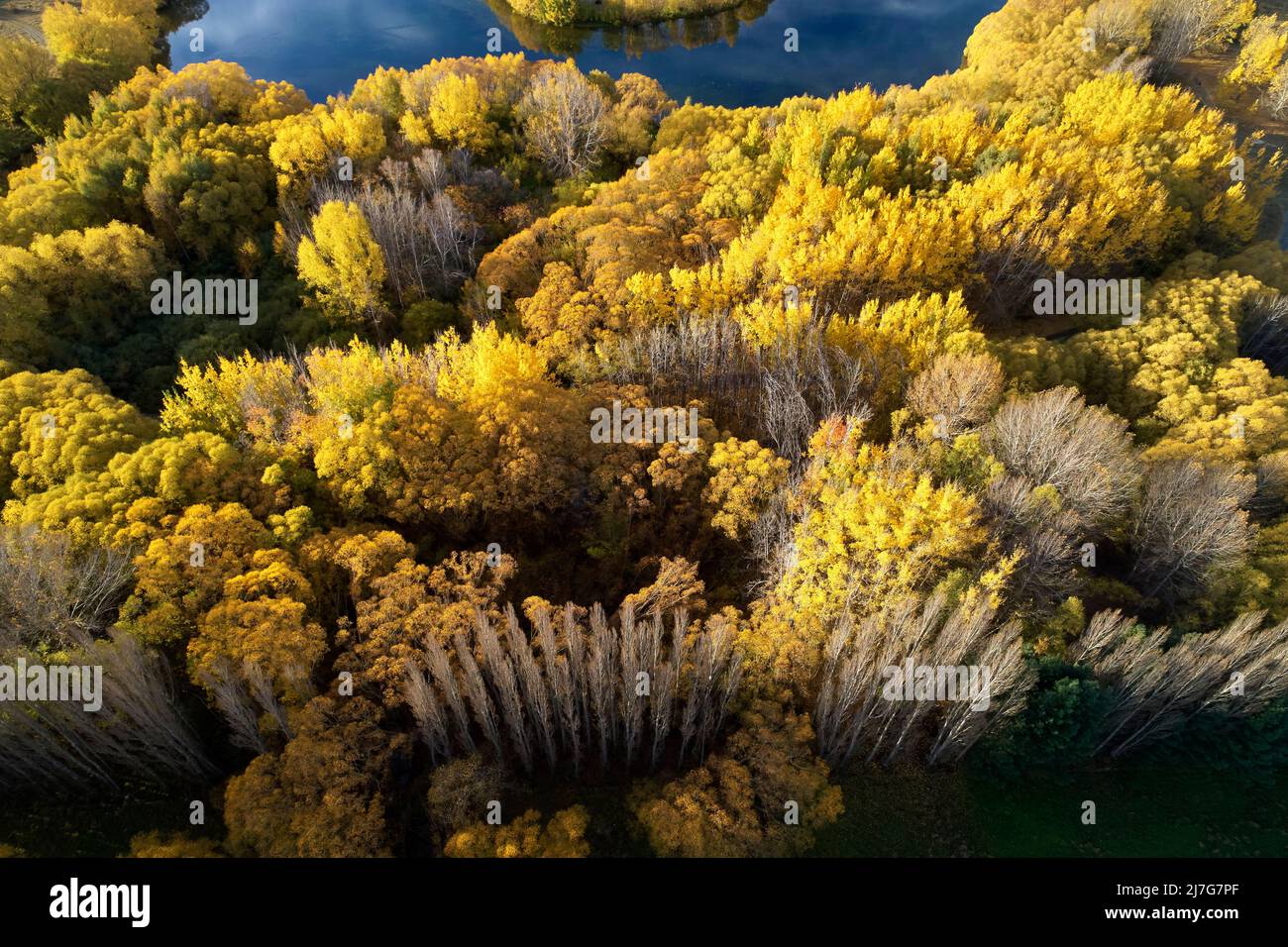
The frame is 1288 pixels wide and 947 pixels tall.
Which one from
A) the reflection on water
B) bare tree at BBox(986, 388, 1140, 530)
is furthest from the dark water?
bare tree at BBox(986, 388, 1140, 530)

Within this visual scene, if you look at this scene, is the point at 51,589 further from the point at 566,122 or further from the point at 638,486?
the point at 566,122

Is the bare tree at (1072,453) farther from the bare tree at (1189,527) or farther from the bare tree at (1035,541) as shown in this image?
the bare tree at (1035,541)

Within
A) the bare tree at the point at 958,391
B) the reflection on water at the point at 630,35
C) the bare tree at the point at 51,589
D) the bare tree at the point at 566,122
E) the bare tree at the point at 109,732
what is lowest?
the bare tree at the point at 109,732

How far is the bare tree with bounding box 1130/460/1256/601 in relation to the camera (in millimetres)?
28328

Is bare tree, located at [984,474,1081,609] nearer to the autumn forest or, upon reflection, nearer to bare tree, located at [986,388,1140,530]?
the autumn forest

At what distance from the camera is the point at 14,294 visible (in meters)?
42.8

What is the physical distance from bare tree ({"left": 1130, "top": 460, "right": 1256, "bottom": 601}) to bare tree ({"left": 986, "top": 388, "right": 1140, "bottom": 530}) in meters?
1.25

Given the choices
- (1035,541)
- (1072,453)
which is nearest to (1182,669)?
(1035,541)

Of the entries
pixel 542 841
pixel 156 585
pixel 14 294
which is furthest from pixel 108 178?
pixel 542 841

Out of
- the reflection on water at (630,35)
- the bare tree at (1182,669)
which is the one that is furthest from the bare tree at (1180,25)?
the bare tree at (1182,669)

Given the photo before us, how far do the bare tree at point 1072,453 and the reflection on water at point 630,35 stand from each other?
7630 centimetres

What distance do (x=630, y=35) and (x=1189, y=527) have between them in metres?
86.3

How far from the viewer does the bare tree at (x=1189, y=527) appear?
1115 inches

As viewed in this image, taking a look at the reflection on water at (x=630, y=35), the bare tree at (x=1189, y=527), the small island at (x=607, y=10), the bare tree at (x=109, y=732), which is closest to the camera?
the bare tree at (x=109, y=732)
